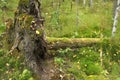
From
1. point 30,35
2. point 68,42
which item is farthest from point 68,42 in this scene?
point 30,35

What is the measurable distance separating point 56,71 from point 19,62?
154 cm

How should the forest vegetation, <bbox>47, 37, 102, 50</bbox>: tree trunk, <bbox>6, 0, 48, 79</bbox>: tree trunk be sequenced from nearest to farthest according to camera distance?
1. <bbox>6, 0, 48, 79</bbox>: tree trunk
2. the forest vegetation
3. <bbox>47, 37, 102, 50</bbox>: tree trunk

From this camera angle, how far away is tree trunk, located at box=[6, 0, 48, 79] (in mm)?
9445

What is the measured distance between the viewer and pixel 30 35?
31.3 ft

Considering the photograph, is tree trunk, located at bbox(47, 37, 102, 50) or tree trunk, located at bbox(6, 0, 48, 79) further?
tree trunk, located at bbox(47, 37, 102, 50)

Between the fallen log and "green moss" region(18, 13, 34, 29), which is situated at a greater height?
"green moss" region(18, 13, 34, 29)

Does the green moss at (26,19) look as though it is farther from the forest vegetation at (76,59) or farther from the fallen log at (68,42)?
the fallen log at (68,42)

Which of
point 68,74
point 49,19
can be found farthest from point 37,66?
point 49,19

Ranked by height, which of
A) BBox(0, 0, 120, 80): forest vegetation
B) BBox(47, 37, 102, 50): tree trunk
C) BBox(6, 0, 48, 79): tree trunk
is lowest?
BBox(0, 0, 120, 80): forest vegetation

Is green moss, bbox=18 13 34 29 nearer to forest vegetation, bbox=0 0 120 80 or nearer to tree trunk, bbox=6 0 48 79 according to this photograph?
tree trunk, bbox=6 0 48 79

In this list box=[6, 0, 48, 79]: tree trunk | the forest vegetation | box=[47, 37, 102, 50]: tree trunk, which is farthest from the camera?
box=[47, 37, 102, 50]: tree trunk

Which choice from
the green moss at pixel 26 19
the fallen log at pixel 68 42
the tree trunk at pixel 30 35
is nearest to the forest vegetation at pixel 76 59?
the fallen log at pixel 68 42

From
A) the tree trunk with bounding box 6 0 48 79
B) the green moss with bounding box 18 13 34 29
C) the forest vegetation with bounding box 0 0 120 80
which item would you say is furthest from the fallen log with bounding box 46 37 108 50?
the green moss with bounding box 18 13 34 29

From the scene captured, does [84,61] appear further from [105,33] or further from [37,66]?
[105,33]
